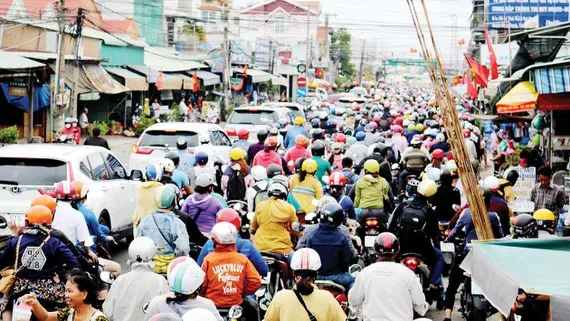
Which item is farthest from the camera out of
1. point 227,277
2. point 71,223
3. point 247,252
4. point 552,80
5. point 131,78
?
point 131,78

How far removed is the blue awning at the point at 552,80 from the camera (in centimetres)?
1436

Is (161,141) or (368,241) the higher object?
(161,141)

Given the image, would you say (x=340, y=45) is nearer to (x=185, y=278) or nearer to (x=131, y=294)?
(x=131, y=294)

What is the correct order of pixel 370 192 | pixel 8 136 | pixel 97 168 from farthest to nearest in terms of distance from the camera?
1. pixel 8 136
2. pixel 97 168
3. pixel 370 192

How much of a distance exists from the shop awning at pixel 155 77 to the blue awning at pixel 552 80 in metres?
31.1

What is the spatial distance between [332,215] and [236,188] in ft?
17.6

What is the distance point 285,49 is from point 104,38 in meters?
52.4

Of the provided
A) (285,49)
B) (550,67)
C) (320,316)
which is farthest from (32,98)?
(285,49)

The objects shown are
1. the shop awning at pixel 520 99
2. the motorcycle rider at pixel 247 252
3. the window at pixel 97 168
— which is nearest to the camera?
the motorcycle rider at pixel 247 252

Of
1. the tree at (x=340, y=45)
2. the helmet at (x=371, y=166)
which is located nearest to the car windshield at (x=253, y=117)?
the helmet at (x=371, y=166)

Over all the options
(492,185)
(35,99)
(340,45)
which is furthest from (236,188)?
(340,45)

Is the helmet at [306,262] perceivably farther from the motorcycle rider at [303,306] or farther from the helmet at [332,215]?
the helmet at [332,215]

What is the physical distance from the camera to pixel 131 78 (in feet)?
138

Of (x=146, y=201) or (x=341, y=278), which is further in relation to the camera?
(x=146, y=201)
